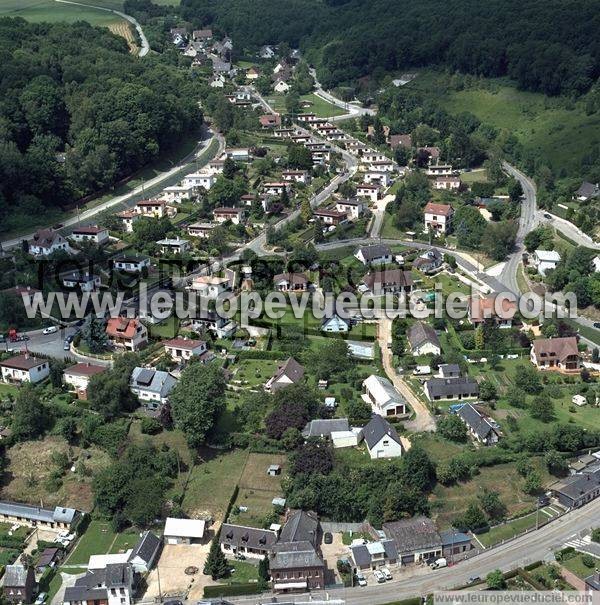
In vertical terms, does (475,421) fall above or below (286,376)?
above

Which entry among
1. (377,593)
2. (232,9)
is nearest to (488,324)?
(377,593)

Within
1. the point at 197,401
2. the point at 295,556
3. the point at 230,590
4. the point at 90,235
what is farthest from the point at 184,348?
the point at 90,235

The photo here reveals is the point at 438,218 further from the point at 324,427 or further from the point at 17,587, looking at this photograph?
the point at 17,587

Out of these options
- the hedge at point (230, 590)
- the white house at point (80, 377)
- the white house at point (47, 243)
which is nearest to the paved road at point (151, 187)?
the white house at point (47, 243)

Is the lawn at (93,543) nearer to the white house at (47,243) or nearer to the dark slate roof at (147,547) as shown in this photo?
the dark slate roof at (147,547)

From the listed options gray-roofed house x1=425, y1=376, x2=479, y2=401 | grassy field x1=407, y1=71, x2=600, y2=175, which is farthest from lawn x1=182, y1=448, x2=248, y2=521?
grassy field x1=407, y1=71, x2=600, y2=175

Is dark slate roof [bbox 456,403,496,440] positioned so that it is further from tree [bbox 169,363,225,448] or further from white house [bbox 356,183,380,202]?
white house [bbox 356,183,380,202]

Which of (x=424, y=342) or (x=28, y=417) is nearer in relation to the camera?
(x=28, y=417)
